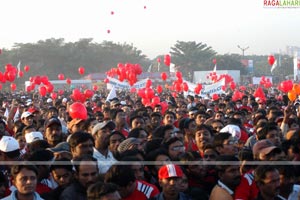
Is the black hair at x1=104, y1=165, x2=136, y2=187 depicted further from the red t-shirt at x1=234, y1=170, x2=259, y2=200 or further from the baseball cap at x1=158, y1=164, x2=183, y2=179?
the red t-shirt at x1=234, y1=170, x2=259, y2=200

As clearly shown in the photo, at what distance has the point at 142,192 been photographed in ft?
15.1

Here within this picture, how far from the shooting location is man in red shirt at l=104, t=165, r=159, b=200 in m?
4.44

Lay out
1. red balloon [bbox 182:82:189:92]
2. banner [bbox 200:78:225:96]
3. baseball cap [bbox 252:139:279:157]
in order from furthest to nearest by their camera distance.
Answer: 1. red balloon [bbox 182:82:189:92]
2. banner [bbox 200:78:225:96]
3. baseball cap [bbox 252:139:279:157]

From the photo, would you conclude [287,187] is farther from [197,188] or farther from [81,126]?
[81,126]

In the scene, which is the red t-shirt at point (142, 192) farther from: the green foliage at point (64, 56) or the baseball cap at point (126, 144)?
the green foliage at point (64, 56)

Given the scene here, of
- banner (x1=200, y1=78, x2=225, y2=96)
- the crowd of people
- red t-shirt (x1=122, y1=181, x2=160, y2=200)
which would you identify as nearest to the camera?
the crowd of people

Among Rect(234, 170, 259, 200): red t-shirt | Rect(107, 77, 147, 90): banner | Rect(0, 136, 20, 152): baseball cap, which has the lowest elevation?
Rect(107, 77, 147, 90): banner

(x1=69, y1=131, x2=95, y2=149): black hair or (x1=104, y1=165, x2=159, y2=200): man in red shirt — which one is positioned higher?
(x1=69, y1=131, x2=95, y2=149): black hair

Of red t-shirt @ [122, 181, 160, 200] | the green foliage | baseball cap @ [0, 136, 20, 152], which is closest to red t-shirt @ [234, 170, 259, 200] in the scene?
red t-shirt @ [122, 181, 160, 200]

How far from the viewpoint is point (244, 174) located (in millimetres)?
4898

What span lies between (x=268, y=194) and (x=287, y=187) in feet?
1.15

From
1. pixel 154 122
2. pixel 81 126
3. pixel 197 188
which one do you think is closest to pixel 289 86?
pixel 154 122

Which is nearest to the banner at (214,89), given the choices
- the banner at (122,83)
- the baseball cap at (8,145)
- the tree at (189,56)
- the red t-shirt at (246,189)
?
the banner at (122,83)

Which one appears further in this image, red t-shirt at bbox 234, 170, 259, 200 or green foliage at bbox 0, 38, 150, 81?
green foliage at bbox 0, 38, 150, 81
